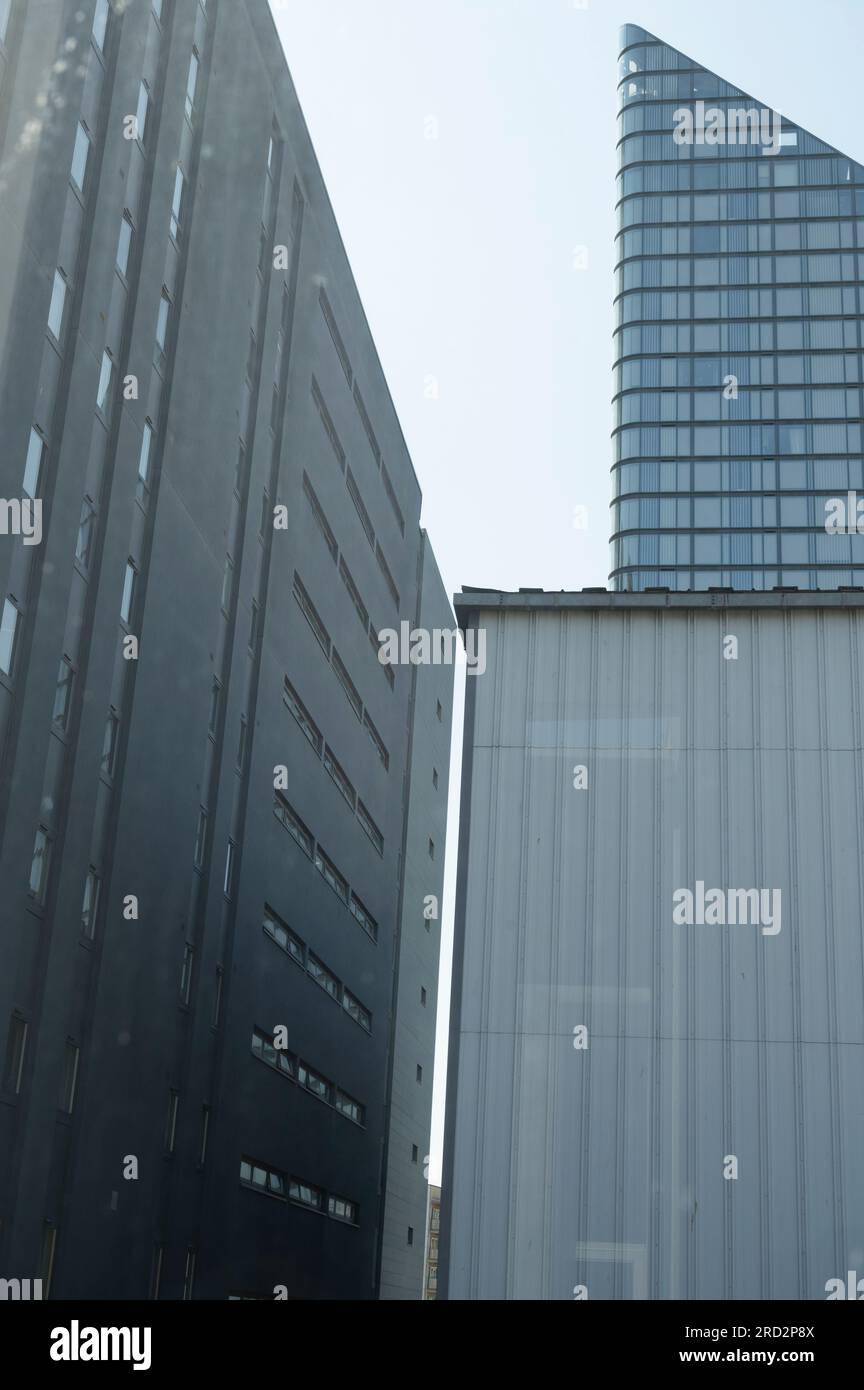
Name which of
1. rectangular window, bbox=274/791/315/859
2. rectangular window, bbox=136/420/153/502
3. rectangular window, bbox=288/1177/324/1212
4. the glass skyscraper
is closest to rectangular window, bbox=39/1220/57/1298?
rectangular window, bbox=136/420/153/502

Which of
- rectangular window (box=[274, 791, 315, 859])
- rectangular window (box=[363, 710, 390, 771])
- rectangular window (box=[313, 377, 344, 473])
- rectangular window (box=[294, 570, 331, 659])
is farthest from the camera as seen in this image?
rectangular window (box=[363, 710, 390, 771])

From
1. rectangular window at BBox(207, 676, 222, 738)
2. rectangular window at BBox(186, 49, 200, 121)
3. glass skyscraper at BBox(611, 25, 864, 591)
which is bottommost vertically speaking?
rectangular window at BBox(207, 676, 222, 738)

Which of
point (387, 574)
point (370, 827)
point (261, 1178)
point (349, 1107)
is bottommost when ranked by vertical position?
point (261, 1178)

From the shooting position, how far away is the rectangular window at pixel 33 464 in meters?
20.9

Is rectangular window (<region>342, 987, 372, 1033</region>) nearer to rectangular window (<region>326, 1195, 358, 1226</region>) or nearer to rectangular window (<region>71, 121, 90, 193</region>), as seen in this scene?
rectangular window (<region>326, 1195, 358, 1226</region>)

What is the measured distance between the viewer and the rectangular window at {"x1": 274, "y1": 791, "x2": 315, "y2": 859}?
34312 mm

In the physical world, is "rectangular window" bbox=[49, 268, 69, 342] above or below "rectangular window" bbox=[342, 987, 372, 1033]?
above

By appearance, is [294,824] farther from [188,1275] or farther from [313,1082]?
[188,1275]

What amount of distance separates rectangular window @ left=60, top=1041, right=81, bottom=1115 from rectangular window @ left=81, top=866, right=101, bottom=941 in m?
1.81

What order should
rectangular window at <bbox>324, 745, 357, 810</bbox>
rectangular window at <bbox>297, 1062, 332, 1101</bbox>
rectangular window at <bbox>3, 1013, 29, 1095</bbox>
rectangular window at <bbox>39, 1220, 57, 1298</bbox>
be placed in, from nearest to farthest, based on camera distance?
rectangular window at <bbox>3, 1013, 29, 1095</bbox>, rectangular window at <bbox>39, 1220, 57, 1298</bbox>, rectangular window at <bbox>297, 1062, 332, 1101</bbox>, rectangular window at <bbox>324, 745, 357, 810</bbox>

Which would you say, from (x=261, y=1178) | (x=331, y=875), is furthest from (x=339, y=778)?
(x=261, y=1178)

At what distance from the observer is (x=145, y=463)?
25859 mm

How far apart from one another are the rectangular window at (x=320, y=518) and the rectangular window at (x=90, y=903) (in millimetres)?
16030

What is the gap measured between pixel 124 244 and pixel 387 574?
77.5 ft
